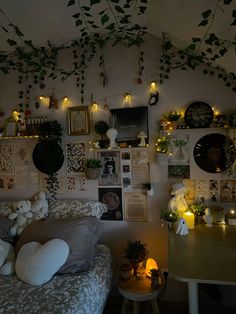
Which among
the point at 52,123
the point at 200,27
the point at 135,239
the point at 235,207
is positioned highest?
the point at 200,27

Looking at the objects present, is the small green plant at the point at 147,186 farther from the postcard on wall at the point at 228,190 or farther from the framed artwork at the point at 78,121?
the framed artwork at the point at 78,121

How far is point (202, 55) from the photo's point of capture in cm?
190

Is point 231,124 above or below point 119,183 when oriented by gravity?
above

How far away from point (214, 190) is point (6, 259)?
171cm

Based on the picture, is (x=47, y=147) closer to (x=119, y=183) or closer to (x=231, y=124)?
(x=119, y=183)

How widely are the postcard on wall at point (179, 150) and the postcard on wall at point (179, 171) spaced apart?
4 centimetres

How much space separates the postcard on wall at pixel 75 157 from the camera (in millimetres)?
2355

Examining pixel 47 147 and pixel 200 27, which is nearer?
pixel 200 27

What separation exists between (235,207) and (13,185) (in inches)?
81.9

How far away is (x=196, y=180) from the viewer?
2.14 metres

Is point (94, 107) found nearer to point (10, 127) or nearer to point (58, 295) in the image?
point (10, 127)

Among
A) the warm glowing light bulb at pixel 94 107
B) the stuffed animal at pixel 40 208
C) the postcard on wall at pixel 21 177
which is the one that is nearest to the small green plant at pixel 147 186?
the warm glowing light bulb at pixel 94 107

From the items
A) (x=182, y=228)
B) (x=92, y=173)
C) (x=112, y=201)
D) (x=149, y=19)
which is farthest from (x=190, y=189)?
(x=149, y=19)

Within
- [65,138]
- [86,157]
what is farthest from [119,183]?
[65,138]
